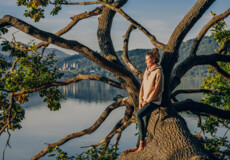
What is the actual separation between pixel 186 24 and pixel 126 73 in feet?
5.36

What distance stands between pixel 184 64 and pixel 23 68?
414 cm

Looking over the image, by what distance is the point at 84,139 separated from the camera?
31.2 metres

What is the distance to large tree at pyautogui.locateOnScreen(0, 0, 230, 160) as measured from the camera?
530 cm

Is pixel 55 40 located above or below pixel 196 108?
above

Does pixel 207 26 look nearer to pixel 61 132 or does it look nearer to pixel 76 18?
pixel 76 18

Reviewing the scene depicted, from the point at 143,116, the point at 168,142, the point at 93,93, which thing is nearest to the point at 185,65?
the point at 143,116

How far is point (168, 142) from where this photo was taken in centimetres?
520

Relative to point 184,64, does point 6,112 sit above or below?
below

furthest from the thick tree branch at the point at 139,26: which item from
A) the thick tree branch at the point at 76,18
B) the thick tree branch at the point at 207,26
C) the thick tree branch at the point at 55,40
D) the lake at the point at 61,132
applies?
the lake at the point at 61,132

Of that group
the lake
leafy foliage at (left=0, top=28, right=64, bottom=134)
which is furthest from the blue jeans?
the lake

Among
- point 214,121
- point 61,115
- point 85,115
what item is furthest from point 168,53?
point 61,115

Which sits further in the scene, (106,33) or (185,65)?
(106,33)

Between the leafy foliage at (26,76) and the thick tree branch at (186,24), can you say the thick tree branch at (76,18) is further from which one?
the thick tree branch at (186,24)

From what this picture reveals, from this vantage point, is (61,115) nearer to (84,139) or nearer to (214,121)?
(84,139)
